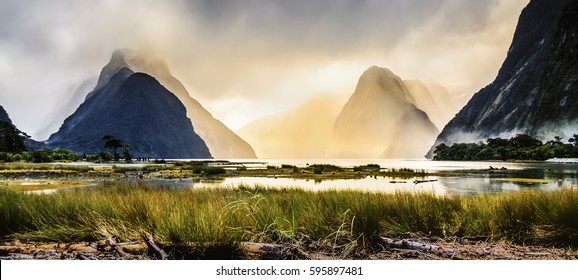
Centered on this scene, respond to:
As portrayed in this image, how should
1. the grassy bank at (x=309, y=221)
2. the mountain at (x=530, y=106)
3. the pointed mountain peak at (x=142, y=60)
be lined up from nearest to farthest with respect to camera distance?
the grassy bank at (x=309, y=221), the pointed mountain peak at (x=142, y=60), the mountain at (x=530, y=106)

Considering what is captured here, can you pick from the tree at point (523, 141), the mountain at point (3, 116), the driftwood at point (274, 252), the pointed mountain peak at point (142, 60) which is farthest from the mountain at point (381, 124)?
the tree at point (523, 141)

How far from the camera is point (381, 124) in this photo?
7949mm

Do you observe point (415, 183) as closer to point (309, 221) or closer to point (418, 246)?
point (309, 221)

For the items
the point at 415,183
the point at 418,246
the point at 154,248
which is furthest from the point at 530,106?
the point at 154,248

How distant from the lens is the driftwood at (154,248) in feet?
14.4

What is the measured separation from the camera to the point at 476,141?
230 ft

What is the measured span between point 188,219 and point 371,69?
3.91 metres

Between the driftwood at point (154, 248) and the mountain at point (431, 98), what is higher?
the mountain at point (431, 98)

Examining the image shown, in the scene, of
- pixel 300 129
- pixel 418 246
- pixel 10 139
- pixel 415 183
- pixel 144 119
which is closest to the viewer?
pixel 418 246

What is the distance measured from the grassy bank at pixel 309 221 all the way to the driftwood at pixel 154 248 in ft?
0.88

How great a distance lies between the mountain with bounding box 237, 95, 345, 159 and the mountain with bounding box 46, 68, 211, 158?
9042 centimetres

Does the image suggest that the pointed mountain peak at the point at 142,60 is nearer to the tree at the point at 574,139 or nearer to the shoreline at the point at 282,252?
the shoreline at the point at 282,252

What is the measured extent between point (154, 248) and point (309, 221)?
2.29m
